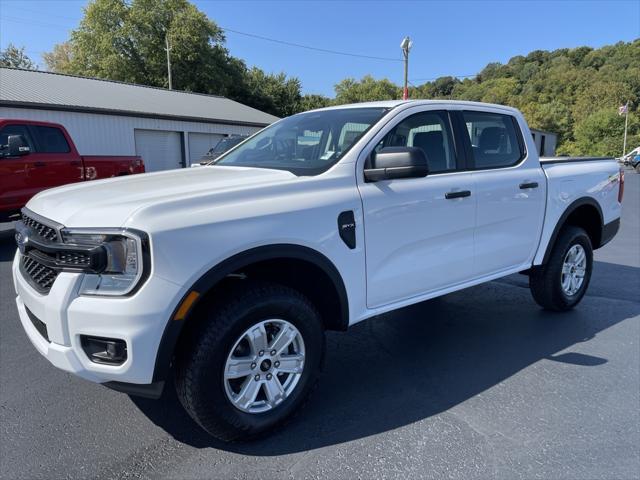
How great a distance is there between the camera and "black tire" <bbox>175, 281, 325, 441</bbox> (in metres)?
2.29

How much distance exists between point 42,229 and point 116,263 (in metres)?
0.66

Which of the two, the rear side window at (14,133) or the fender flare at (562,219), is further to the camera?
the rear side window at (14,133)

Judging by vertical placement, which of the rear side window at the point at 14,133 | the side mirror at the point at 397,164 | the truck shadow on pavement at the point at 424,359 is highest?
the rear side window at the point at 14,133

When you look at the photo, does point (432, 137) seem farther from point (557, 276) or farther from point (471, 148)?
point (557, 276)

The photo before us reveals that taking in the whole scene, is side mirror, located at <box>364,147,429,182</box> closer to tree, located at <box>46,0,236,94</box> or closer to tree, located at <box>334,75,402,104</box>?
tree, located at <box>46,0,236,94</box>

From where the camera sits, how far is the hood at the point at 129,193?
218 centimetres

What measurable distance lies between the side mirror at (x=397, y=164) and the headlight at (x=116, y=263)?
1.44 metres

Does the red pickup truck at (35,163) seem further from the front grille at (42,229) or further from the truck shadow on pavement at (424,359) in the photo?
the truck shadow on pavement at (424,359)

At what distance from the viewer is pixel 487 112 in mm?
4020

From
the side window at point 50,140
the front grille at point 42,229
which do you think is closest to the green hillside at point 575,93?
the side window at point 50,140

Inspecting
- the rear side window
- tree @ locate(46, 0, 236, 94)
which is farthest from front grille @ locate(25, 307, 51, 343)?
tree @ locate(46, 0, 236, 94)

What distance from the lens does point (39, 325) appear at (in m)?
2.44

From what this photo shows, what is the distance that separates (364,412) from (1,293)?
15.1 ft

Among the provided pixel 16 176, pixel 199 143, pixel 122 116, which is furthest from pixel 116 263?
pixel 199 143
